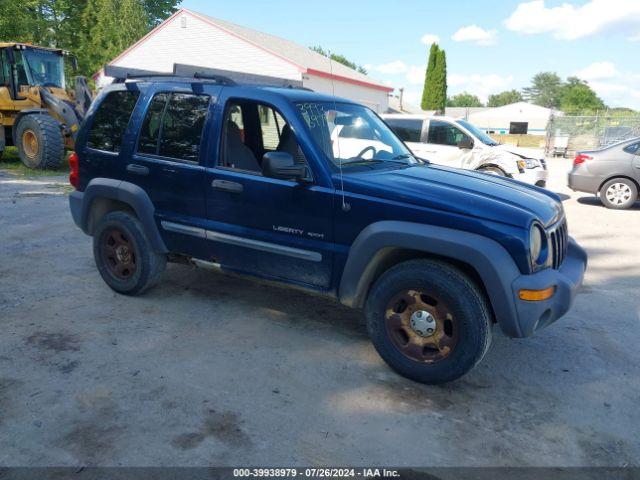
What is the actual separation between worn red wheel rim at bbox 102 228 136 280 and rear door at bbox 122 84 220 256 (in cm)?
48

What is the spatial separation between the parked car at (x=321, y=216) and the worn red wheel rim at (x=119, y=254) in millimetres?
13

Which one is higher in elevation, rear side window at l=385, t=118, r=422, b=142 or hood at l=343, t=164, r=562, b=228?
rear side window at l=385, t=118, r=422, b=142

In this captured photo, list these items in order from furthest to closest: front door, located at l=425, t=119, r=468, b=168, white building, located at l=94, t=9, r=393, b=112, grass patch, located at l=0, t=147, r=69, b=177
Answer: white building, located at l=94, t=9, r=393, b=112
grass patch, located at l=0, t=147, r=69, b=177
front door, located at l=425, t=119, r=468, b=168

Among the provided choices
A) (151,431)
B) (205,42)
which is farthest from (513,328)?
(205,42)

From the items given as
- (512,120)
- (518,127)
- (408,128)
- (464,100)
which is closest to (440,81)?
(518,127)

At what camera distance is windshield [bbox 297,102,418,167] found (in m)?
3.90

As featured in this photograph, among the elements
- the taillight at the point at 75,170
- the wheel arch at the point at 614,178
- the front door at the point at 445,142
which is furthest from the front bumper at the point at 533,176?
the taillight at the point at 75,170

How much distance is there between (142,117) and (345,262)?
7.48 feet

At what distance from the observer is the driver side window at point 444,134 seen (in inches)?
445

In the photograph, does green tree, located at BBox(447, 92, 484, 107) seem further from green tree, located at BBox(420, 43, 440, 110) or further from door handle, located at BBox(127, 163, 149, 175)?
door handle, located at BBox(127, 163, 149, 175)

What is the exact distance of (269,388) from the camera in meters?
3.42

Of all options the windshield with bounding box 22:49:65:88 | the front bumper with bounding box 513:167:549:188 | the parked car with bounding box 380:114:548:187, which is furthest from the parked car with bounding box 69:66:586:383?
the windshield with bounding box 22:49:65:88

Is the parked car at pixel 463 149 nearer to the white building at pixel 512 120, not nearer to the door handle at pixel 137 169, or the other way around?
the door handle at pixel 137 169

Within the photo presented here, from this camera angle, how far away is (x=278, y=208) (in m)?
3.86
